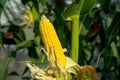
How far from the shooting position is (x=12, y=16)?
4285 millimetres


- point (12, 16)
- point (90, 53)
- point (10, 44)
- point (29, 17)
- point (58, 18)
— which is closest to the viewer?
point (58, 18)

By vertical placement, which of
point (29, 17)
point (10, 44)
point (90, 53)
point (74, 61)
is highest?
point (74, 61)

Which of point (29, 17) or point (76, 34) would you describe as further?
point (29, 17)

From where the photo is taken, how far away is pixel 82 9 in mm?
860

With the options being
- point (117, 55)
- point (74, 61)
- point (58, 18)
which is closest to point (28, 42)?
point (58, 18)

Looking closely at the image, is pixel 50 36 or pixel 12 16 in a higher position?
pixel 50 36

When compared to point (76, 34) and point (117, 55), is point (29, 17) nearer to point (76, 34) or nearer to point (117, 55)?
point (117, 55)

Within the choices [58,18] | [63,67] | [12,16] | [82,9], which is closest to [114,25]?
[58,18]

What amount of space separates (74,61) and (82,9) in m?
0.14

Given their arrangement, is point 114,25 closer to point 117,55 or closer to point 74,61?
point 117,55

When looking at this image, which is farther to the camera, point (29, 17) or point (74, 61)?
point (29, 17)

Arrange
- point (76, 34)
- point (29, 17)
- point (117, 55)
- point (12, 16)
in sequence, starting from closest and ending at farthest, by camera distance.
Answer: point (76, 34), point (117, 55), point (29, 17), point (12, 16)

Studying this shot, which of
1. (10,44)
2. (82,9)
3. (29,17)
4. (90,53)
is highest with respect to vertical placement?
(82,9)

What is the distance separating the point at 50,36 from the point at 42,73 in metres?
0.08
